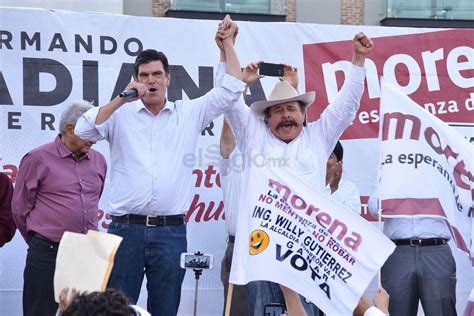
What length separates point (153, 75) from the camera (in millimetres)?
5367

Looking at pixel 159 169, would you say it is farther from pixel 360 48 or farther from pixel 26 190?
pixel 360 48

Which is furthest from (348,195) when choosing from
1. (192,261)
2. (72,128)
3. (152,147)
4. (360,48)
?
(72,128)

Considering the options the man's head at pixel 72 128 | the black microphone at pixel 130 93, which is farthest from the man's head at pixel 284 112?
the man's head at pixel 72 128

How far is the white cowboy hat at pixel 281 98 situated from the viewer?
5.40 m

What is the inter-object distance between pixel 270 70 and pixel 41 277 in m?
2.04

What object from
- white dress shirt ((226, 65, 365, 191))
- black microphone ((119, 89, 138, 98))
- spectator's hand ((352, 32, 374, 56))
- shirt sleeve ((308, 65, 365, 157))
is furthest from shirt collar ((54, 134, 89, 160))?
spectator's hand ((352, 32, 374, 56))

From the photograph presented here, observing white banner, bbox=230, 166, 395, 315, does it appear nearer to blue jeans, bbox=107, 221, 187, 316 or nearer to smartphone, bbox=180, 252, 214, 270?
smartphone, bbox=180, 252, 214, 270

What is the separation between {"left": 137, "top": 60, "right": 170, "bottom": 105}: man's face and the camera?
17.5 feet

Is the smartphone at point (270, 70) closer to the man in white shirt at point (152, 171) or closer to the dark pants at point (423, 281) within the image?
the man in white shirt at point (152, 171)

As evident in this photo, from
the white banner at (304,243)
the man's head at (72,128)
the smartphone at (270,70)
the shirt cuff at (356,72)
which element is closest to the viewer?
the white banner at (304,243)

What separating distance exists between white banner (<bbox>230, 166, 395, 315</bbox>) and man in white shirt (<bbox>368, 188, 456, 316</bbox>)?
1.27 meters

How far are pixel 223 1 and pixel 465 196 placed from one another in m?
8.99

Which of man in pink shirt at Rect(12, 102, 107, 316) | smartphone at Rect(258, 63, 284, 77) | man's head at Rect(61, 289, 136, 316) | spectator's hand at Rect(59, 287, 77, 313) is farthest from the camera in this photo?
man in pink shirt at Rect(12, 102, 107, 316)

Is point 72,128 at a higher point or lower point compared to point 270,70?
lower
